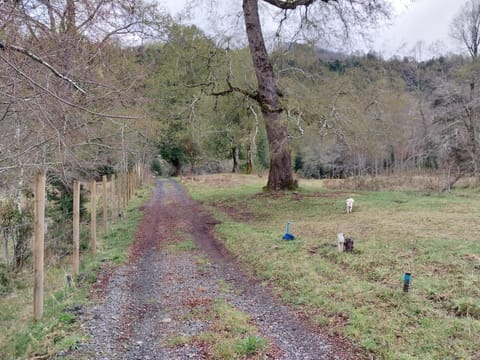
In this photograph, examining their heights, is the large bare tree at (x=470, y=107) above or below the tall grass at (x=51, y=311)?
above

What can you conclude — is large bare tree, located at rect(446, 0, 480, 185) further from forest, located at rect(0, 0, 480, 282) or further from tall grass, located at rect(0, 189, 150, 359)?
tall grass, located at rect(0, 189, 150, 359)

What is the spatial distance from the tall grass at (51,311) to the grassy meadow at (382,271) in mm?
2497

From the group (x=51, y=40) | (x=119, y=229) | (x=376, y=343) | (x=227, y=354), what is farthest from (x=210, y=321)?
(x=119, y=229)

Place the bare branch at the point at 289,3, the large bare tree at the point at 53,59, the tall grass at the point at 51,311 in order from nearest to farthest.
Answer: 1. the tall grass at the point at 51,311
2. the large bare tree at the point at 53,59
3. the bare branch at the point at 289,3

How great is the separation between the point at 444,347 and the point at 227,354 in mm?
1925

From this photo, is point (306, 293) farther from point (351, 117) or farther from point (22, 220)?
point (351, 117)

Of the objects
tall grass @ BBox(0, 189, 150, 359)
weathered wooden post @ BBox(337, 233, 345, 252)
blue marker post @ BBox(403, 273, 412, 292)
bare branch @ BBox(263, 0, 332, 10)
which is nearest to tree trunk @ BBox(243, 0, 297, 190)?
bare branch @ BBox(263, 0, 332, 10)

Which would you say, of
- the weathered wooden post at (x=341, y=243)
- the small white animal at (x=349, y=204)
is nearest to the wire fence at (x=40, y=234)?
the weathered wooden post at (x=341, y=243)

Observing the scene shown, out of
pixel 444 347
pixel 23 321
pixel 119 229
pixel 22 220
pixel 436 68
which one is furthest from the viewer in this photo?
pixel 436 68

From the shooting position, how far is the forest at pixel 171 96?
15.9ft

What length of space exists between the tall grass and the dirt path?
0.22 meters

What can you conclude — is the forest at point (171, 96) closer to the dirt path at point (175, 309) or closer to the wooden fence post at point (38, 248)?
the wooden fence post at point (38, 248)

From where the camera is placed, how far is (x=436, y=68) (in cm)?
2622

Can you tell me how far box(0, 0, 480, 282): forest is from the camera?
15.9 ft
